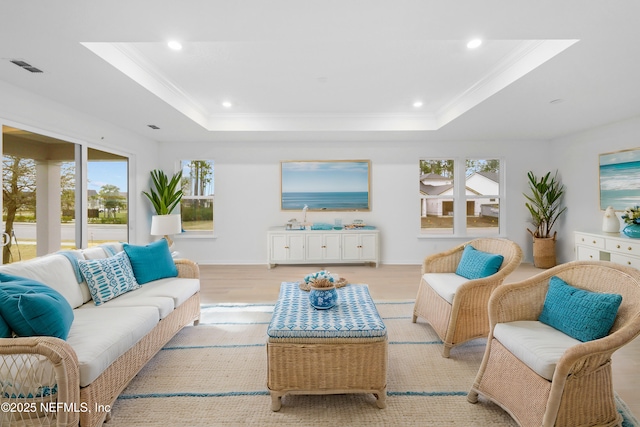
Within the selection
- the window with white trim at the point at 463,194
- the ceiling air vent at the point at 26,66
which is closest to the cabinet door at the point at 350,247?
the window with white trim at the point at 463,194

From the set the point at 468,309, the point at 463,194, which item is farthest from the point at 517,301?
the point at 463,194

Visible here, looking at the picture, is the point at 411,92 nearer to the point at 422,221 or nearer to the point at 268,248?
the point at 422,221

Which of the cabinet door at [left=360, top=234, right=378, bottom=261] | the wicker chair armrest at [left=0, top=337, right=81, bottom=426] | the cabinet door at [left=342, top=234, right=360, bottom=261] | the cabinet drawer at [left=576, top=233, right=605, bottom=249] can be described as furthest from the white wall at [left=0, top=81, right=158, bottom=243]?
the cabinet drawer at [left=576, top=233, right=605, bottom=249]

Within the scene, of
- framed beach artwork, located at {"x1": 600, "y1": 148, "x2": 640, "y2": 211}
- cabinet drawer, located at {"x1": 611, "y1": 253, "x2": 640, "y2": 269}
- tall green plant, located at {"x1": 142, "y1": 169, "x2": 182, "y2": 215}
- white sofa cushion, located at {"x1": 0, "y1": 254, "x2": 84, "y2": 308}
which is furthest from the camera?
tall green plant, located at {"x1": 142, "y1": 169, "x2": 182, "y2": 215}

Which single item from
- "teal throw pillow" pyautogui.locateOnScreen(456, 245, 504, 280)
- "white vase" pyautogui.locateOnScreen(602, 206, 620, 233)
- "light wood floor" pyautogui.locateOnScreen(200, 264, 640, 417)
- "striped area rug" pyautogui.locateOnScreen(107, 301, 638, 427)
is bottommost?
"striped area rug" pyautogui.locateOnScreen(107, 301, 638, 427)

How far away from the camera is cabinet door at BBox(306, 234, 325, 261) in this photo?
5.55 meters

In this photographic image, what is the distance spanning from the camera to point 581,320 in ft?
5.63

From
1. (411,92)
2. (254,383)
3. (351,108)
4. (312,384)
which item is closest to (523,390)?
(312,384)

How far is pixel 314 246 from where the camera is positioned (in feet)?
18.2

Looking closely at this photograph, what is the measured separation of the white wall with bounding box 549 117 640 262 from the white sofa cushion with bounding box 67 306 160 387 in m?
5.93

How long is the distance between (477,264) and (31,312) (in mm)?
3056

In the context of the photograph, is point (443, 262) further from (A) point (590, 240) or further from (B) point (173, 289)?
(A) point (590, 240)

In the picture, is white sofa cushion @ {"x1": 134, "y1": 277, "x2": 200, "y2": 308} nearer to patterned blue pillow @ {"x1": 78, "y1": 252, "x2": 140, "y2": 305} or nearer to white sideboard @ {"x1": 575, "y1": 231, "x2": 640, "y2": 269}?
patterned blue pillow @ {"x1": 78, "y1": 252, "x2": 140, "y2": 305}

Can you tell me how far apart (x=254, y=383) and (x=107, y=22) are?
98.9 inches
